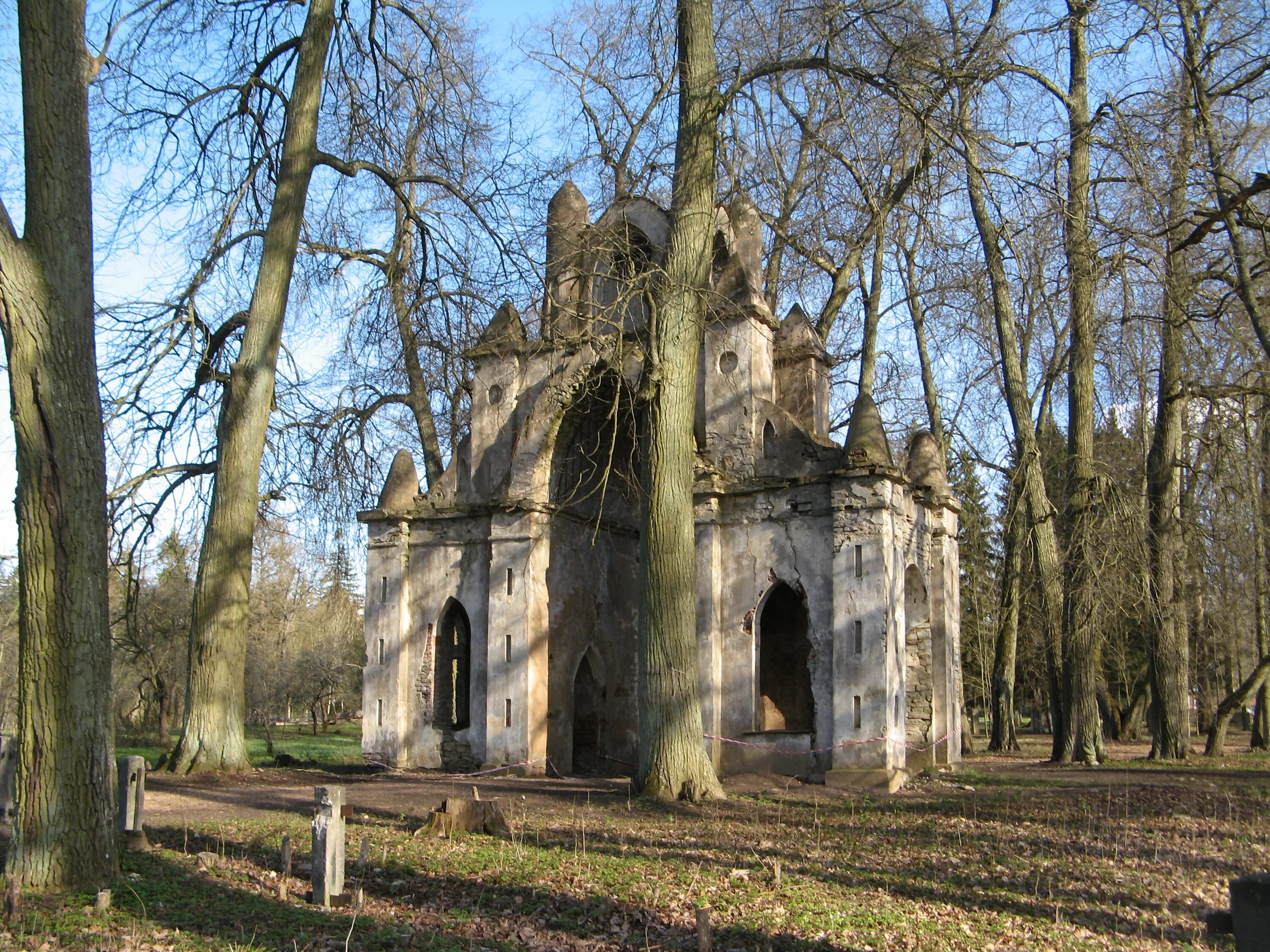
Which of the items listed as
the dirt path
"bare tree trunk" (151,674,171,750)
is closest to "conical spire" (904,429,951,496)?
the dirt path

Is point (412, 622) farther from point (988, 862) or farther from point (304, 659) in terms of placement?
point (304, 659)

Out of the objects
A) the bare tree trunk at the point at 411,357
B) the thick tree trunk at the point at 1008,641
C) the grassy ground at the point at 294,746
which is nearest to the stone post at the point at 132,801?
the grassy ground at the point at 294,746

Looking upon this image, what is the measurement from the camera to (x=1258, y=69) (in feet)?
38.3

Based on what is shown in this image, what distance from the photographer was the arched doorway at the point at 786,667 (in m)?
20.1

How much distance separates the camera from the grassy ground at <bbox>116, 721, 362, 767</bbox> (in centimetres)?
2363

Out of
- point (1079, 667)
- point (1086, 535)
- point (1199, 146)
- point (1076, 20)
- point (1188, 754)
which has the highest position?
point (1076, 20)

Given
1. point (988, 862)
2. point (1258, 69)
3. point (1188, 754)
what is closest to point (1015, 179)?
point (1258, 69)

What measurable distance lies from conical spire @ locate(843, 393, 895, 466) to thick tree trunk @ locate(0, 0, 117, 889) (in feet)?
36.6

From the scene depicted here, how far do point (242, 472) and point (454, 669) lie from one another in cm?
674

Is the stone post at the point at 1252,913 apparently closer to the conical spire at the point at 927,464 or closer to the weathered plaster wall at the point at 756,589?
the weathered plaster wall at the point at 756,589

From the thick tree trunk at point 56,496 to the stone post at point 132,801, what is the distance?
1557 mm

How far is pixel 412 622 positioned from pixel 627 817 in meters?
9.11

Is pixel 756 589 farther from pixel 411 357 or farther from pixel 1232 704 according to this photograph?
pixel 1232 704

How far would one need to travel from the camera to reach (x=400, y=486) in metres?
20.2
